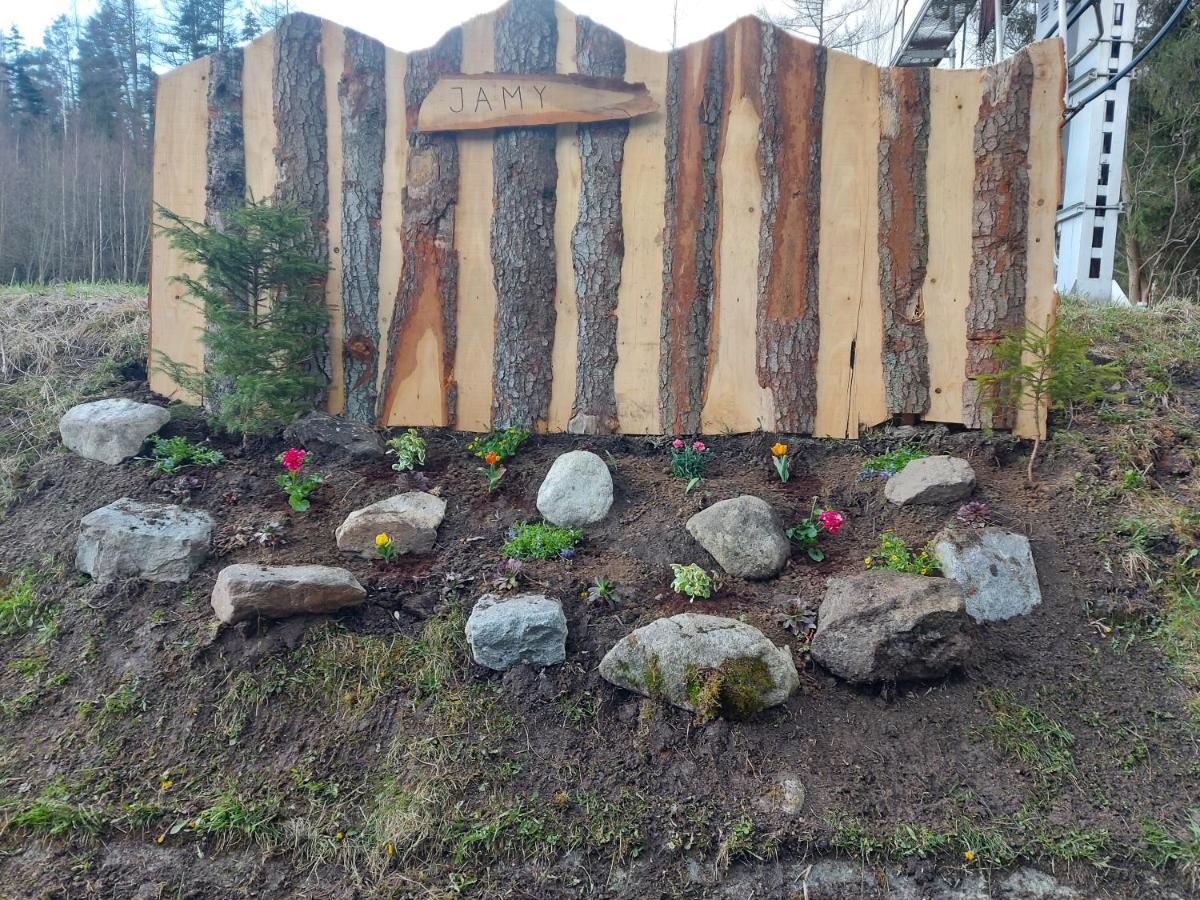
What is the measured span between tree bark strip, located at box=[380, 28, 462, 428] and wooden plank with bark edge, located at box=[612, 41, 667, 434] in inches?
39.1

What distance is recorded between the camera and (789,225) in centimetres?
391

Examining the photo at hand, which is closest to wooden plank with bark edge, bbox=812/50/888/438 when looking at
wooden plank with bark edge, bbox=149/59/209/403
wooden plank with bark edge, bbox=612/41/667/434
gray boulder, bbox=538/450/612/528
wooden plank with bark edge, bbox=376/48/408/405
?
wooden plank with bark edge, bbox=612/41/667/434

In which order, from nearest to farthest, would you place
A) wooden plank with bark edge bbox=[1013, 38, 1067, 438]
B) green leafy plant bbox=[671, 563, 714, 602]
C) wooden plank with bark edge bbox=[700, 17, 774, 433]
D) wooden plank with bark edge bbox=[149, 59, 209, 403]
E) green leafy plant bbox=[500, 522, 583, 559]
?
green leafy plant bbox=[671, 563, 714, 602]
green leafy plant bbox=[500, 522, 583, 559]
wooden plank with bark edge bbox=[1013, 38, 1067, 438]
wooden plank with bark edge bbox=[700, 17, 774, 433]
wooden plank with bark edge bbox=[149, 59, 209, 403]

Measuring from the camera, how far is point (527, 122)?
3.96 meters

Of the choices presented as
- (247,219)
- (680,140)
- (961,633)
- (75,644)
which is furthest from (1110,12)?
(75,644)

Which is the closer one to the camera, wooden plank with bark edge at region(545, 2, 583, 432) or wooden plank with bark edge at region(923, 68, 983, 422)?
wooden plank with bark edge at region(923, 68, 983, 422)

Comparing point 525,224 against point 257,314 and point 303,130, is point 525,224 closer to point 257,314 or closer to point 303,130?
point 303,130

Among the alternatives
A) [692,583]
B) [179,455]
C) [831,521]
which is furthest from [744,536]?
[179,455]

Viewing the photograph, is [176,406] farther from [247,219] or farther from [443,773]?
[443,773]

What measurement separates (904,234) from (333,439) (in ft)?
11.0

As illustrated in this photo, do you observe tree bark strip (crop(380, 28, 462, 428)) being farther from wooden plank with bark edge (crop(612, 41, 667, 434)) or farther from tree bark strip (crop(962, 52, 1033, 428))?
tree bark strip (crop(962, 52, 1033, 428))

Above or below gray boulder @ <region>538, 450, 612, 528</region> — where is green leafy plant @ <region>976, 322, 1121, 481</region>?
above

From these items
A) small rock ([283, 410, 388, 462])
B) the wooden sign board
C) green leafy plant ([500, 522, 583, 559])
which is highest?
the wooden sign board

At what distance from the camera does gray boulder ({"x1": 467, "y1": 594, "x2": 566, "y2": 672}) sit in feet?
8.83
